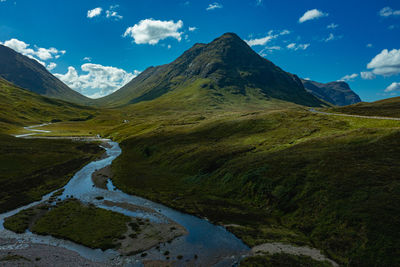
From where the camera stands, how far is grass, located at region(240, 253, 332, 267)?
2533 cm

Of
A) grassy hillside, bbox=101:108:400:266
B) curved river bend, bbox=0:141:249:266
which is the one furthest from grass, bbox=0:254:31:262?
grassy hillside, bbox=101:108:400:266

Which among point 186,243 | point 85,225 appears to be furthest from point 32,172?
point 186,243

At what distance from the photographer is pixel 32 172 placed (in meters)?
70.5

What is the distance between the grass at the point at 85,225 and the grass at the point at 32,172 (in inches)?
486

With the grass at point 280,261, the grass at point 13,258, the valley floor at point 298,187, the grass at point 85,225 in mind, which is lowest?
the grass at point 13,258

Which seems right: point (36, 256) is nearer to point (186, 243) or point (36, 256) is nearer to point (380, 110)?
point (186, 243)

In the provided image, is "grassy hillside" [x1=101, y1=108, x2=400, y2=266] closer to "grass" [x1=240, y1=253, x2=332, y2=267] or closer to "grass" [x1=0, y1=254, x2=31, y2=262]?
"grass" [x1=240, y1=253, x2=332, y2=267]

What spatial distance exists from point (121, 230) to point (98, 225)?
16.5ft

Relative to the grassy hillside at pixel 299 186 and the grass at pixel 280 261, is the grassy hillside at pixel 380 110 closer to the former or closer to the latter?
the grassy hillside at pixel 299 186

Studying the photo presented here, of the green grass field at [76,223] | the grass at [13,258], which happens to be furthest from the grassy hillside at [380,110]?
the grass at [13,258]

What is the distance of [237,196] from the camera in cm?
4794

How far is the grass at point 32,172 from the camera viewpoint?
51.1 metres

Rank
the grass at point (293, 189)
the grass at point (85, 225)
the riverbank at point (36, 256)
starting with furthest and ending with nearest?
the grass at point (85, 225) < the grass at point (293, 189) < the riverbank at point (36, 256)

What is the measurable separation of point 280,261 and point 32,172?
77.9 meters
